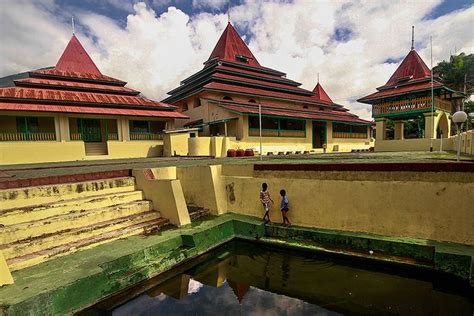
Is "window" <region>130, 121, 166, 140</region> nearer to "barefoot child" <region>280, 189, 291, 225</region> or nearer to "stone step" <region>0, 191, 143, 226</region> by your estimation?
"stone step" <region>0, 191, 143, 226</region>

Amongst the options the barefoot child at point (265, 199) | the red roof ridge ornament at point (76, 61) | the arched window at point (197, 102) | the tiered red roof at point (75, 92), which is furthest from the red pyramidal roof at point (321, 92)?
the barefoot child at point (265, 199)

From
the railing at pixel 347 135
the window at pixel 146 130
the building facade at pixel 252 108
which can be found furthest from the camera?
the railing at pixel 347 135

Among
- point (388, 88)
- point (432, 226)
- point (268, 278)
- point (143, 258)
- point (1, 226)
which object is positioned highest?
point (388, 88)

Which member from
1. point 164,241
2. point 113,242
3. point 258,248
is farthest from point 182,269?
point 258,248

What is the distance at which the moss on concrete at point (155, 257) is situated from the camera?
4.16 metres

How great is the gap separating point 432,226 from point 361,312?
3018mm

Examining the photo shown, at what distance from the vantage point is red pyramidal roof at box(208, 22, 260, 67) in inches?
1069

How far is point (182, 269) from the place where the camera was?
6.09 m

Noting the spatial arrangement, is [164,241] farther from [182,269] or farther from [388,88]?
[388,88]

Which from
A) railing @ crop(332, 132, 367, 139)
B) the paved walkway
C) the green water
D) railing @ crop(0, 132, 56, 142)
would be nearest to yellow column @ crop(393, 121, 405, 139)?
railing @ crop(332, 132, 367, 139)

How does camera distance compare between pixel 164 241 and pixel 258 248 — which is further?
pixel 258 248

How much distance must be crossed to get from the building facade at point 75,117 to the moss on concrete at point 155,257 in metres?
13.0

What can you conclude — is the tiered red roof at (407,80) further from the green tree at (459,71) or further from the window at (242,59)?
the window at (242,59)

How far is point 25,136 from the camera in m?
15.6
